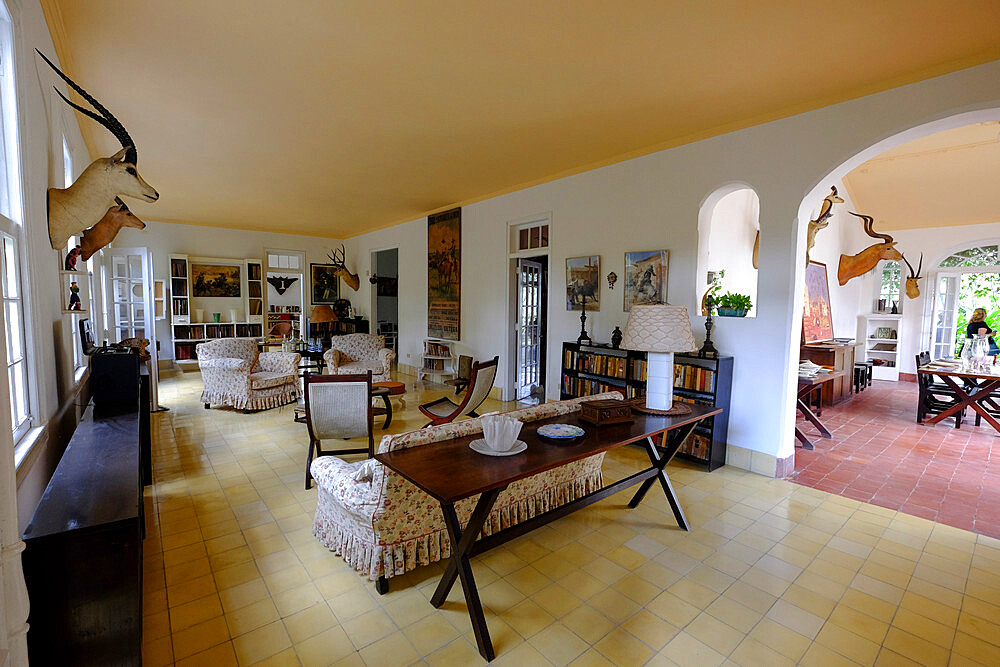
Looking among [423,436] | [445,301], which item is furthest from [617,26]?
[445,301]

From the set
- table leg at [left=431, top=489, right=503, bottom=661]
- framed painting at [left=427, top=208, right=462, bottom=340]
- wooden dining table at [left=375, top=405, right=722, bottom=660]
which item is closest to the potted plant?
wooden dining table at [left=375, top=405, right=722, bottom=660]

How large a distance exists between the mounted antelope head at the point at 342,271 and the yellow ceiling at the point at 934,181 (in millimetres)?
10017

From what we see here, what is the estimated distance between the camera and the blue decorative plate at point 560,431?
7.86 feet

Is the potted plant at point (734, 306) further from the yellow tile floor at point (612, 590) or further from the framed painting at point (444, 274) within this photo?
the framed painting at point (444, 274)

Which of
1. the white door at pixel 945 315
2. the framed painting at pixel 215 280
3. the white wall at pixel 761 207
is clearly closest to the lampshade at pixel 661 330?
the white wall at pixel 761 207

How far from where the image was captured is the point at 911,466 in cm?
416

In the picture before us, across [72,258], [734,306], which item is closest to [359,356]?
[72,258]

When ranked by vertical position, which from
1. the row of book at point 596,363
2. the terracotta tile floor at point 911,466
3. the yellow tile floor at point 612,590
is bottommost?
the yellow tile floor at point 612,590

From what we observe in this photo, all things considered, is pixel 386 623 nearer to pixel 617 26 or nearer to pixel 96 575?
pixel 96 575

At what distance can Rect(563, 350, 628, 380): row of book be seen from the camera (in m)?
4.71

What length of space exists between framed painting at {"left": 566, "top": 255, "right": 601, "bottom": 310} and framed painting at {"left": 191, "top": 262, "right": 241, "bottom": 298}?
26.1 ft

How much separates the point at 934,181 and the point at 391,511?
9356 millimetres

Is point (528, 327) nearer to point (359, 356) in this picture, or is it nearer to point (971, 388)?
point (359, 356)

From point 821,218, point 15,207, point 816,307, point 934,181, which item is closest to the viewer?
point 15,207
